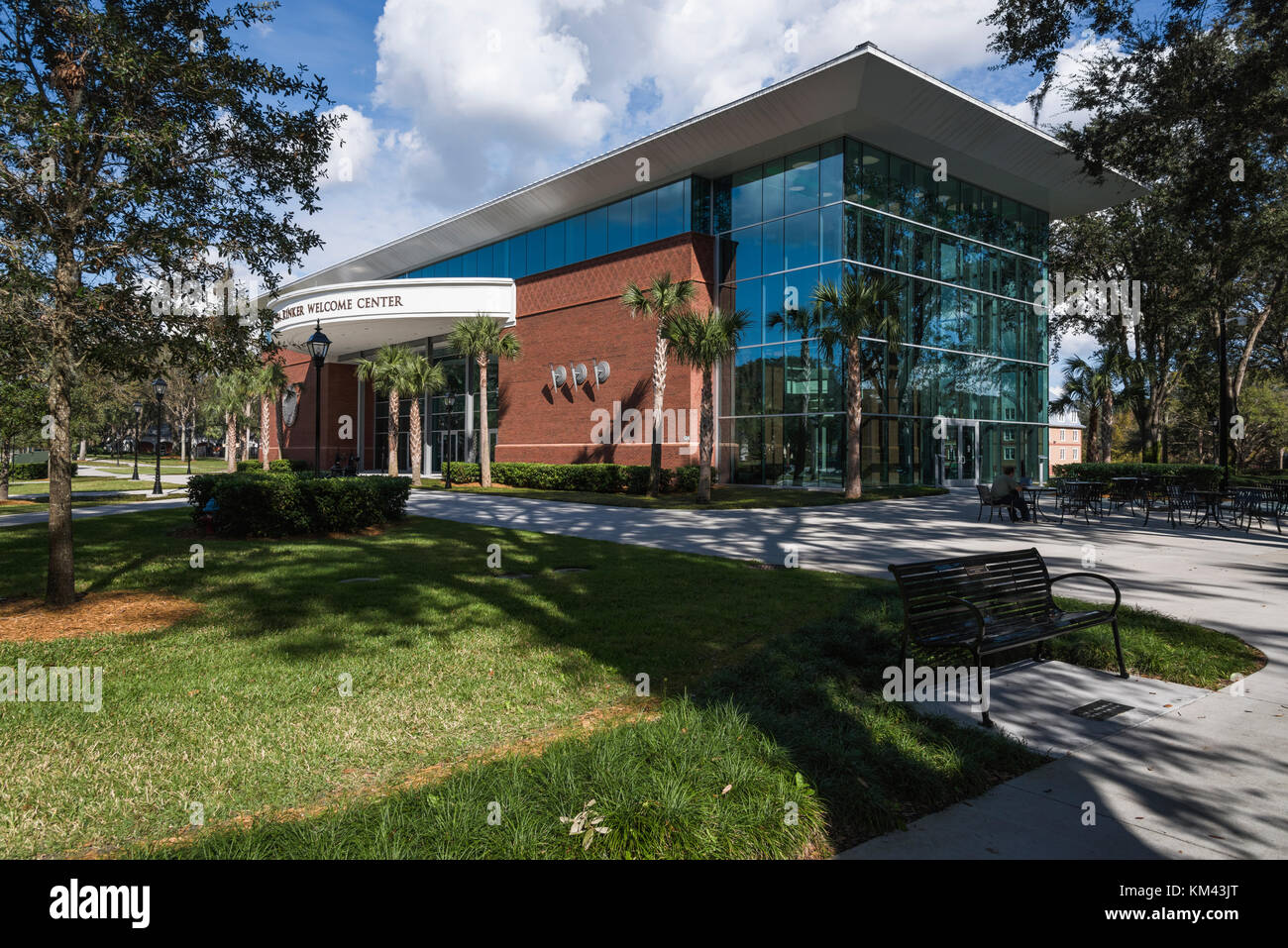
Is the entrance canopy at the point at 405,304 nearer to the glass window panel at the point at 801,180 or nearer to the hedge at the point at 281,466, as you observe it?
the hedge at the point at 281,466

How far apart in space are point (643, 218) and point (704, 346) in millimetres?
12362

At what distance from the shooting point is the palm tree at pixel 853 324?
2598 cm

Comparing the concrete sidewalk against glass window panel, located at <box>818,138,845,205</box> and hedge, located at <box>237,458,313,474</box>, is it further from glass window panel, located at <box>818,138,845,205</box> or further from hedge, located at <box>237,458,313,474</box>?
hedge, located at <box>237,458,313,474</box>

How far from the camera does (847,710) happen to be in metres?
5.08

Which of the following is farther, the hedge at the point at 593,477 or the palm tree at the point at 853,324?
the hedge at the point at 593,477

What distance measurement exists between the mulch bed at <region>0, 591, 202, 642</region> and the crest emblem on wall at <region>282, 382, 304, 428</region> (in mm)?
54147

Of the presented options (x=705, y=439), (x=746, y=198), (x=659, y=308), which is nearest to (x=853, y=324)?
(x=705, y=439)

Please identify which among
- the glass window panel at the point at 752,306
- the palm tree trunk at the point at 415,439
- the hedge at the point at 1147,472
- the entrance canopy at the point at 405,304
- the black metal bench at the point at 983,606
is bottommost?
the black metal bench at the point at 983,606

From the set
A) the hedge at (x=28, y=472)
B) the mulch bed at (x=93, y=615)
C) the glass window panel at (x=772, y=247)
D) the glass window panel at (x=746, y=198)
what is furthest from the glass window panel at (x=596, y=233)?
the mulch bed at (x=93, y=615)

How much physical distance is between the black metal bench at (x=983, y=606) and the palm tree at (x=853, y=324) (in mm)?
19520

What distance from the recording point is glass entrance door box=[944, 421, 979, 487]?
108 feet

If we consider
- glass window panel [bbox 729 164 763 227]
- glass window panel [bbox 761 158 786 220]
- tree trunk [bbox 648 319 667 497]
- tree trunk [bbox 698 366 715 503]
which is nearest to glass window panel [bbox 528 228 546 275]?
glass window panel [bbox 729 164 763 227]

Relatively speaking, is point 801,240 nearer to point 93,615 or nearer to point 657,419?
point 657,419
